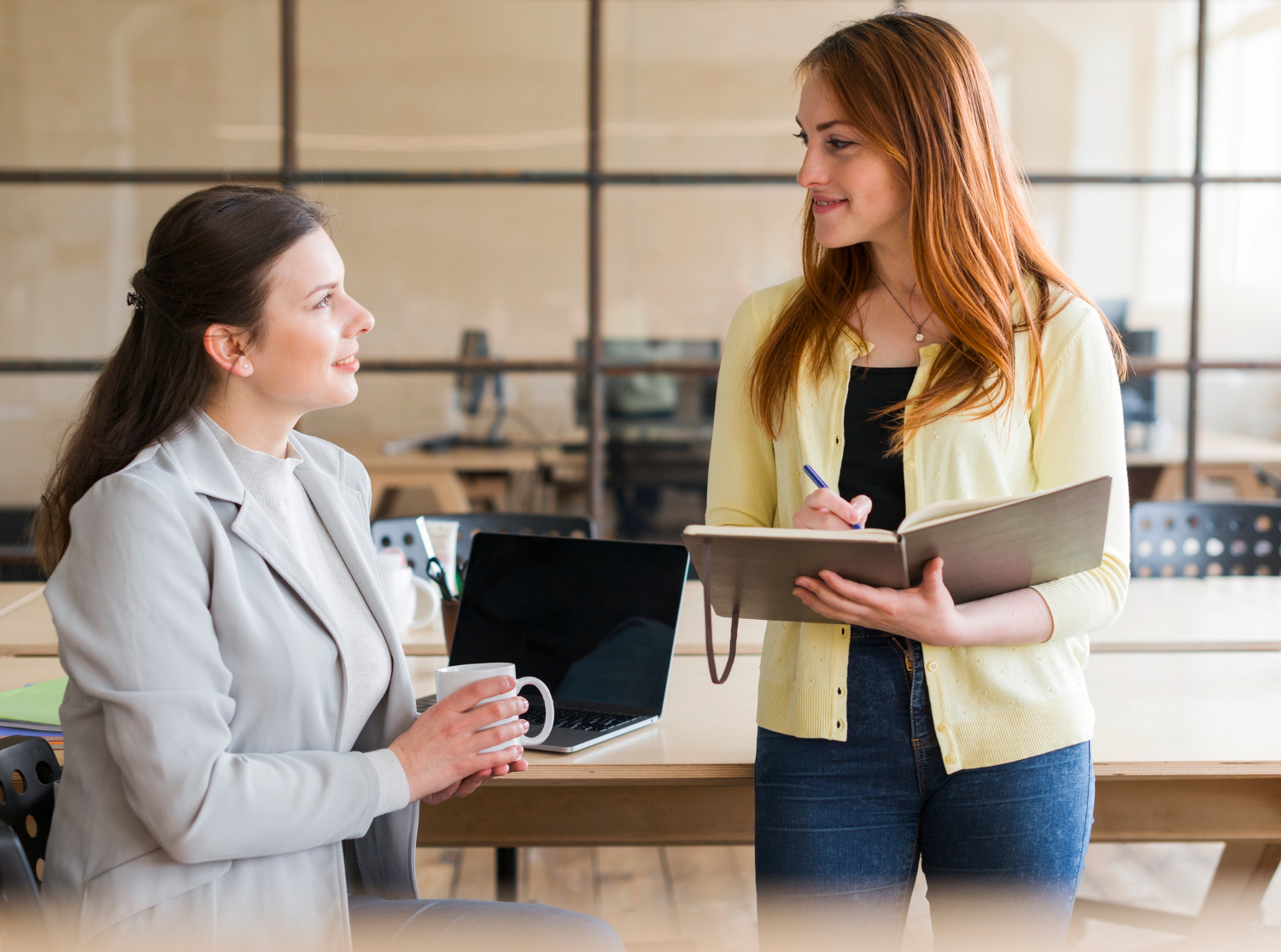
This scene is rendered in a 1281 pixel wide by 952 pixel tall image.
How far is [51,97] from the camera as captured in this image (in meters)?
Answer: 3.49

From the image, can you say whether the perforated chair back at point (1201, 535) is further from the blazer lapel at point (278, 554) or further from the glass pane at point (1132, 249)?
the blazer lapel at point (278, 554)

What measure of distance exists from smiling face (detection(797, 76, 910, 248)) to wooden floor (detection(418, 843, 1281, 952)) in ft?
5.26

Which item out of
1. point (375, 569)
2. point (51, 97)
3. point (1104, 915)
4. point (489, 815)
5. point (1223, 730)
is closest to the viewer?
point (375, 569)

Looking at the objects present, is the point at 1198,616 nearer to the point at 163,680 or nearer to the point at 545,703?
the point at 545,703

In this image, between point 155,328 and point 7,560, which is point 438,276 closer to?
point 7,560

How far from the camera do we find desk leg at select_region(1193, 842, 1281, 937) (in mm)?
2172

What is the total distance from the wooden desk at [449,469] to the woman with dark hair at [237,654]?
229 cm

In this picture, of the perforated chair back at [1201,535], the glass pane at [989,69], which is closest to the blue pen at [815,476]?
the perforated chair back at [1201,535]

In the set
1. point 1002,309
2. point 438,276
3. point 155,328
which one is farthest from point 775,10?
point 155,328

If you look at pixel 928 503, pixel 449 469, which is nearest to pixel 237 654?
pixel 928 503

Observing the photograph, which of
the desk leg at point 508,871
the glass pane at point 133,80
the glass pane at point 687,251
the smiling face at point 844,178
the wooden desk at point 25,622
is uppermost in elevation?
the glass pane at point 133,80

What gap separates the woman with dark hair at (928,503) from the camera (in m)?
1.21

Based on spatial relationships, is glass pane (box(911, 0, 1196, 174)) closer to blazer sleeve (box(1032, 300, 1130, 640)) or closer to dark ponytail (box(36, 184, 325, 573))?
blazer sleeve (box(1032, 300, 1130, 640))

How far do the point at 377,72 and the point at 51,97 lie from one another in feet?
3.30
